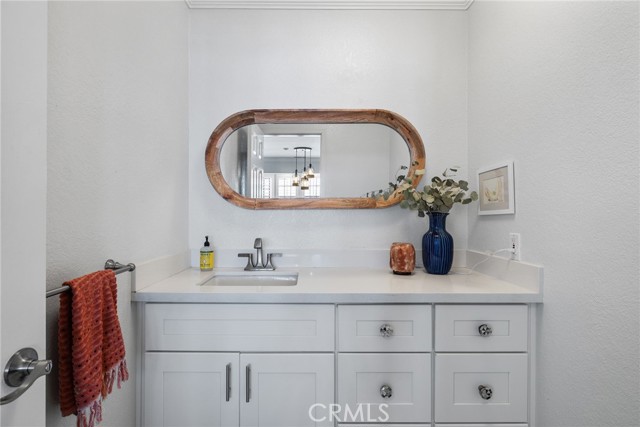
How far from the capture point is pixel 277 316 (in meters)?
1.20

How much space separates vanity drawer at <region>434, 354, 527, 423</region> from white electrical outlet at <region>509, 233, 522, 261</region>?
0.40m

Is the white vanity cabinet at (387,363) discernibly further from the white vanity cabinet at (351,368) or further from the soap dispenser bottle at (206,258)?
the soap dispenser bottle at (206,258)

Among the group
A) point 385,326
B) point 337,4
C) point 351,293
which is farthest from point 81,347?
point 337,4

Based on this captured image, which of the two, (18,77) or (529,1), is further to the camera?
(529,1)

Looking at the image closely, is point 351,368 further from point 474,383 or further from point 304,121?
point 304,121

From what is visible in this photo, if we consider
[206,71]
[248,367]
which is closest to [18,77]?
[248,367]

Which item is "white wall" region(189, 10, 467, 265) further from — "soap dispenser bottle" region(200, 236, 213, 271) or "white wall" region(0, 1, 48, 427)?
"white wall" region(0, 1, 48, 427)

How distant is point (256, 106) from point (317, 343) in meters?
1.36

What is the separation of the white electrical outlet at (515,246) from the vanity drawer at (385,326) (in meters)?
0.48

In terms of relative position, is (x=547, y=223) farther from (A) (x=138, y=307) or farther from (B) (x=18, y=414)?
(A) (x=138, y=307)

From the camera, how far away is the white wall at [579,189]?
32.8 inches

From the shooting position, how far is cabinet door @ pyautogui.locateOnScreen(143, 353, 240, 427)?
3.89 ft

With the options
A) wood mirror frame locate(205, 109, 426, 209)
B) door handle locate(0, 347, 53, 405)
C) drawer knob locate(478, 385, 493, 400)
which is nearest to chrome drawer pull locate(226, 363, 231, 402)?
door handle locate(0, 347, 53, 405)

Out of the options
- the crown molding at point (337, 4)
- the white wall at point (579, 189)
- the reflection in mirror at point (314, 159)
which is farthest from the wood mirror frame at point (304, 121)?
the crown molding at point (337, 4)
